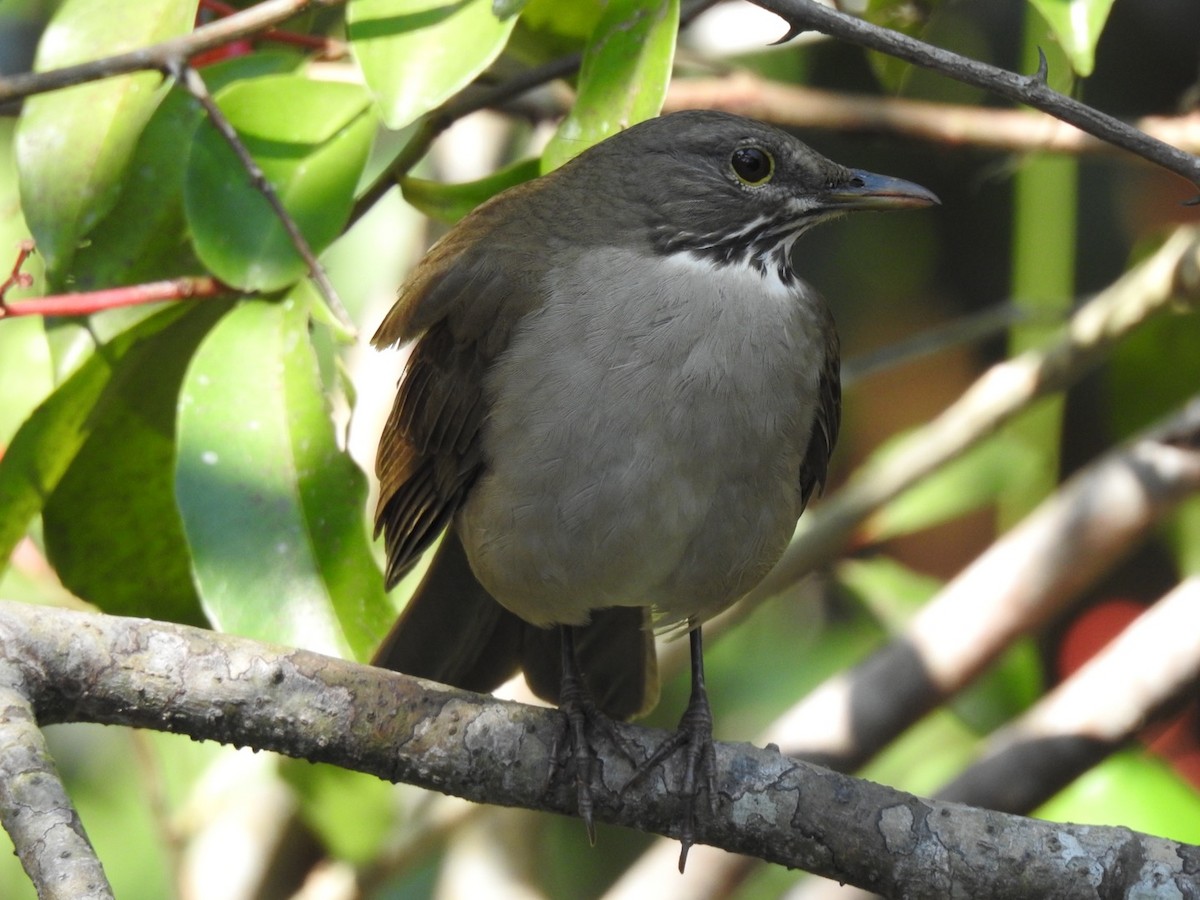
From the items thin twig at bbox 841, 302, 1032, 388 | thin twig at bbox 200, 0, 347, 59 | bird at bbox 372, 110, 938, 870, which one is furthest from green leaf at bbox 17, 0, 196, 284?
thin twig at bbox 841, 302, 1032, 388

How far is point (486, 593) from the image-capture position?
3961mm

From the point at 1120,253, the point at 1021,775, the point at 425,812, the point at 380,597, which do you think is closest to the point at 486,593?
the point at 380,597

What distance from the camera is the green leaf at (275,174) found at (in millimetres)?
3361

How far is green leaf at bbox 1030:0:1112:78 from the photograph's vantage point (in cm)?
278

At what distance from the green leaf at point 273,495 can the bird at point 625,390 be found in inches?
11.7

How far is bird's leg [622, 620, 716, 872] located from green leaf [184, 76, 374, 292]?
1335 millimetres

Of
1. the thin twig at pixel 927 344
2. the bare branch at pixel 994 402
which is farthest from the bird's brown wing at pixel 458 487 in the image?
the thin twig at pixel 927 344

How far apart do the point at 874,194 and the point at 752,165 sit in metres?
0.31

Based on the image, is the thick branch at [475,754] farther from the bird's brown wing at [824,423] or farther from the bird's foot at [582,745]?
the bird's brown wing at [824,423]

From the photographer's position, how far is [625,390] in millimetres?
3219

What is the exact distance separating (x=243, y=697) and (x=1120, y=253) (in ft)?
16.9

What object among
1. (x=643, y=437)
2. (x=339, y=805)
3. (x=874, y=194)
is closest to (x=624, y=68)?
(x=874, y=194)

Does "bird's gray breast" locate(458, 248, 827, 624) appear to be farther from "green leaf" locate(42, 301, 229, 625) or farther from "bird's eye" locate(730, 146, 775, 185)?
"green leaf" locate(42, 301, 229, 625)

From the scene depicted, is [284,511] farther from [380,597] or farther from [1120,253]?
[1120,253]
